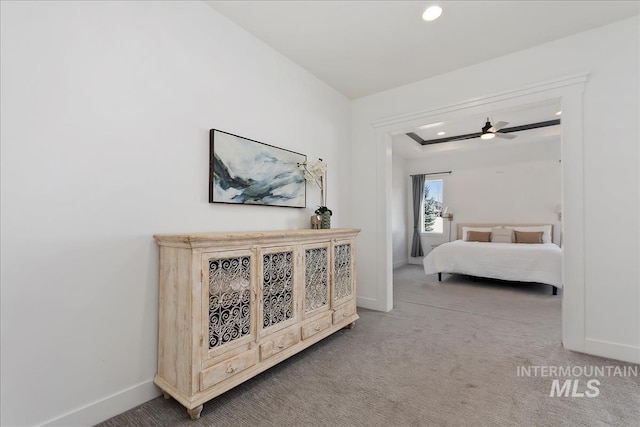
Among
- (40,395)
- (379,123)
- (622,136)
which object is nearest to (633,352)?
(622,136)

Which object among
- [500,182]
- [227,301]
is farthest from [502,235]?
[227,301]

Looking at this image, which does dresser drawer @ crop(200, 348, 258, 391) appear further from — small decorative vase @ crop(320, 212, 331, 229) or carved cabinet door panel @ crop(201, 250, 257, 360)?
small decorative vase @ crop(320, 212, 331, 229)

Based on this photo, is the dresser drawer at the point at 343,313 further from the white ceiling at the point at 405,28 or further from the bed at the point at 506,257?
the bed at the point at 506,257

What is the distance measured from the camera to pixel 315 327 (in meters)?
2.43

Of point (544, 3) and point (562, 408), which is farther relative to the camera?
point (544, 3)

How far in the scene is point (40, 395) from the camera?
1.43m


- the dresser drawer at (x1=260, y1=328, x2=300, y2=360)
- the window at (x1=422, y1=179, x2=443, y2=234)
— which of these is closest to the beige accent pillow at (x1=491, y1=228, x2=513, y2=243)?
the window at (x1=422, y1=179, x2=443, y2=234)

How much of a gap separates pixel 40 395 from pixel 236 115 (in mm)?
2089

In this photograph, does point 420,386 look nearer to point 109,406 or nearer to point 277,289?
point 277,289

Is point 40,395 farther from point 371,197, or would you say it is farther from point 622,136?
point 622,136

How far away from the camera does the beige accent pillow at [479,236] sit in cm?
591

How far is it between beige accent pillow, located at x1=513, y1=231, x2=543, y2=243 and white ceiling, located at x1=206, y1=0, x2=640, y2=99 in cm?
404

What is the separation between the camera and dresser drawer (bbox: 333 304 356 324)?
2697 mm

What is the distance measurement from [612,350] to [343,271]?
2.26 metres
